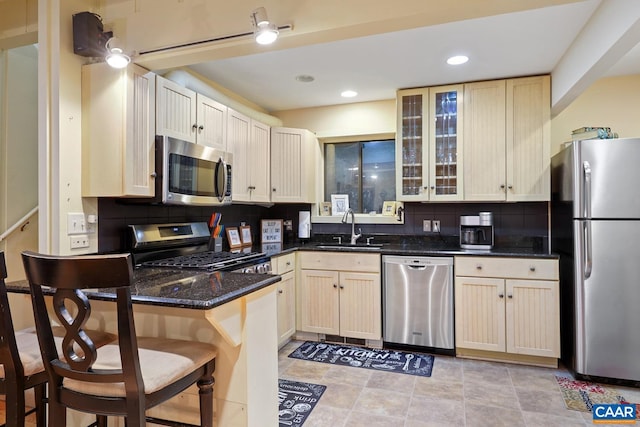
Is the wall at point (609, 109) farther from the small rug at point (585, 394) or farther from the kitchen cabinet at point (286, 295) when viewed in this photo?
the kitchen cabinet at point (286, 295)

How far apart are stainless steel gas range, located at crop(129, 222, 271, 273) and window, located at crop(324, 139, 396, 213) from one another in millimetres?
1531

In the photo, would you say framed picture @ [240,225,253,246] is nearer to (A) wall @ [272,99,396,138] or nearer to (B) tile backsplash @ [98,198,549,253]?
(B) tile backsplash @ [98,198,549,253]

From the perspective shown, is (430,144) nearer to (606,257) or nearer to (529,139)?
(529,139)

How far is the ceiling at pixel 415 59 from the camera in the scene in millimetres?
2314

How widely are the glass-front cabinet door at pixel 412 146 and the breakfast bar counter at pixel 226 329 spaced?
217 cm

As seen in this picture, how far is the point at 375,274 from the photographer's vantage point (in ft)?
10.8

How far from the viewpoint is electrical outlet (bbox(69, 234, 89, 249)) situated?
2059 mm

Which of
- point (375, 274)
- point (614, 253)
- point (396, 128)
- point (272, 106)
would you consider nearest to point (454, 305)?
point (375, 274)

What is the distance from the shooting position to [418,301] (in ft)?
10.4

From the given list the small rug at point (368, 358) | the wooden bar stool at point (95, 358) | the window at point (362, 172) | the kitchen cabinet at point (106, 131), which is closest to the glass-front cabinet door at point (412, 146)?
the window at point (362, 172)

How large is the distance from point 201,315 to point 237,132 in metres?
2.05

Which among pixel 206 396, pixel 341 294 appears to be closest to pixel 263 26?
pixel 206 396

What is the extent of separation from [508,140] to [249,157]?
232cm

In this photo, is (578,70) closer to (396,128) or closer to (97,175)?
(396,128)
